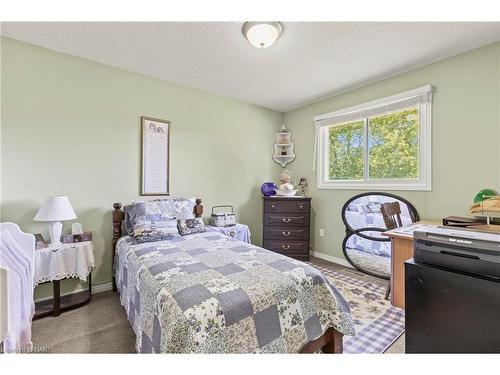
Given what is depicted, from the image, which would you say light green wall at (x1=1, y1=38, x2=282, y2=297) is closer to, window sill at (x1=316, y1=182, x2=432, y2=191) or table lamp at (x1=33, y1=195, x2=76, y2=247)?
table lamp at (x1=33, y1=195, x2=76, y2=247)

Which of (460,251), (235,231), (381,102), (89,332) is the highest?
(381,102)

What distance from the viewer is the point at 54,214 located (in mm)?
1948

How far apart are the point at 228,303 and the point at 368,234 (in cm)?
244

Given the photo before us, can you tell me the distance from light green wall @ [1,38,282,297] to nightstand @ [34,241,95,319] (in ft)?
1.20

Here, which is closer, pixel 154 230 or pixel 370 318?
pixel 370 318

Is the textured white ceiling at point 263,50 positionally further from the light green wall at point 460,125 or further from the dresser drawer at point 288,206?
the dresser drawer at point 288,206

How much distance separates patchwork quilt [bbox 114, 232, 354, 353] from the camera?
3.52 ft

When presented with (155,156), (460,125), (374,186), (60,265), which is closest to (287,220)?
(374,186)

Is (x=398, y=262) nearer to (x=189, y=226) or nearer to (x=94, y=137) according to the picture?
(x=189, y=226)

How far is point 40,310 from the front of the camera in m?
1.99

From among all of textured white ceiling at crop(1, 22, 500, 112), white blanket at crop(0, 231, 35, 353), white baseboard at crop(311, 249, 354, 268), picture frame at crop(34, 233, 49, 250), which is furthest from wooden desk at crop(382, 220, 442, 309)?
picture frame at crop(34, 233, 49, 250)
